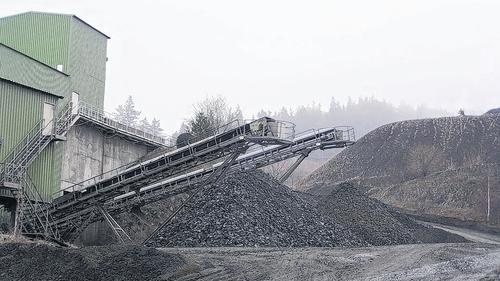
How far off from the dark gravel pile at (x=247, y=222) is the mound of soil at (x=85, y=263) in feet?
19.8

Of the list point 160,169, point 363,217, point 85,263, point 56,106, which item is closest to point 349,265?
point 85,263

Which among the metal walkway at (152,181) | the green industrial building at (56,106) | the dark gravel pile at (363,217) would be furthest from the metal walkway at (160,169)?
the dark gravel pile at (363,217)

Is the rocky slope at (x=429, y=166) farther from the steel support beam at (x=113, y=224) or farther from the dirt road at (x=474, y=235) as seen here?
the steel support beam at (x=113, y=224)

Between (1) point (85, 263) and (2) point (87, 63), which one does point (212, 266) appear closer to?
(1) point (85, 263)

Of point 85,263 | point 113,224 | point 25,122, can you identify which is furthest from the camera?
point 25,122

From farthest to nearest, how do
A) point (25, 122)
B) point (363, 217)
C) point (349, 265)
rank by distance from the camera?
point (363, 217) < point (25, 122) < point (349, 265)

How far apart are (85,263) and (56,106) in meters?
14.3

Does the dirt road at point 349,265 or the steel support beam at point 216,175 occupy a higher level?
the steel support beam at point 216,175

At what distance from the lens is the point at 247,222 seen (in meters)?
18.5

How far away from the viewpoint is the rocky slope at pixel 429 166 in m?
39.5

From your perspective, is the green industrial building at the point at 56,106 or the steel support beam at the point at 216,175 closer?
the steel support beam at the point at 216,175

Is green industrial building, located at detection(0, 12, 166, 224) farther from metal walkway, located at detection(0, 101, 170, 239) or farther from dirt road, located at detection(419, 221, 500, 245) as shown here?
dirt road, located at detection(419, 221, 500, 245)

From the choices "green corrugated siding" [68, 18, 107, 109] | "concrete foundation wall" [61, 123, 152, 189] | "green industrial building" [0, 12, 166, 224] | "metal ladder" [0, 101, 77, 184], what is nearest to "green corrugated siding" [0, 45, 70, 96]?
"green industrial building" [0, 12, 166, 224]

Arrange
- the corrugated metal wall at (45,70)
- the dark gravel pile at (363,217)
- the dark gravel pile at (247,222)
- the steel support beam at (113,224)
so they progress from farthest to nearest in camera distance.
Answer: the corrugated metal wall at (45,70) < the dark gravel pile at (363,217) < the steel support beam at (113,224) < the dark gravel pile at (247,222)
